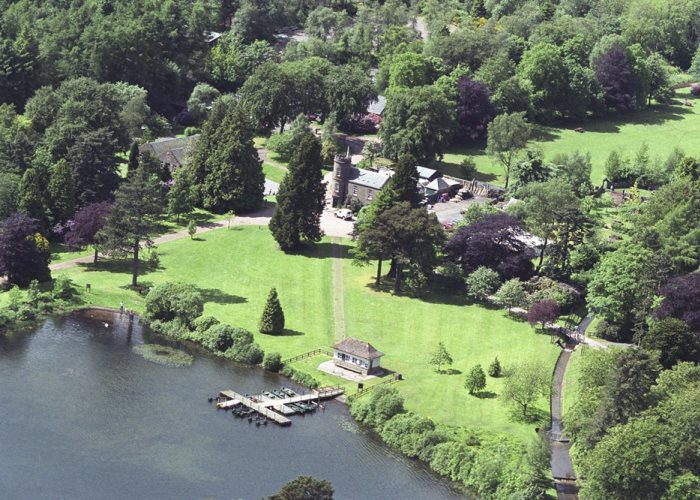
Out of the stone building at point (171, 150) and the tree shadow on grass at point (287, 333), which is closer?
the tree shadow on grass at point (287, 333)

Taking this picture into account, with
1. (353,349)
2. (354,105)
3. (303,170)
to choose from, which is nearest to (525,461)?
(353,349)

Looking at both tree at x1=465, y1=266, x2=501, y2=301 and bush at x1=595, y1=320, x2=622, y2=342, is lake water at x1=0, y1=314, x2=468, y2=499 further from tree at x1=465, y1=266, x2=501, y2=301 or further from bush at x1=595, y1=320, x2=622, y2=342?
bush at x1=595, y1=320, x2=622, y2=342

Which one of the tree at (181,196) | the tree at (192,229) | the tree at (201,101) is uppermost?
the tree at (201,101)

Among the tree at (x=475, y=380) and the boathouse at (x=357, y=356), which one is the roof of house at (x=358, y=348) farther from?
the tree at (x=475, y=380)

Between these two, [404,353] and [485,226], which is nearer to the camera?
[404,353]

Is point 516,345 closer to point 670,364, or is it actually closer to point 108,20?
point 670,364

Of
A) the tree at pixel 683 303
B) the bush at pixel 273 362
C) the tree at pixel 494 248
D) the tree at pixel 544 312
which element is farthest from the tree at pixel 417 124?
the bush at pixel 273 362
